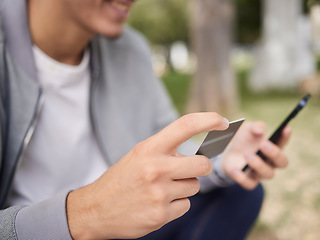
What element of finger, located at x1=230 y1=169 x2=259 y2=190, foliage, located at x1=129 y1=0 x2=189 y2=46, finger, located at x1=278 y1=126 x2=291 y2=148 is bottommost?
foliage, located at x1=129 y1=0 x2=189 y2=46

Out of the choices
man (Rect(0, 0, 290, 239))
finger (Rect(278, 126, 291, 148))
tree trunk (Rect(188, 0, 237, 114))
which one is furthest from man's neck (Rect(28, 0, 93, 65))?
tree trunk (Rect(188, 0, 237, 114))

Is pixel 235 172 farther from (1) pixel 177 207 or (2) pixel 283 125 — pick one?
(1) pixel 177 207

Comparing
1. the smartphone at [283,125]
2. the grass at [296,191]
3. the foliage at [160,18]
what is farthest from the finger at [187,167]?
the foliage at [160,18]

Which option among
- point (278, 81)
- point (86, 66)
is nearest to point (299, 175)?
point (86, 66)

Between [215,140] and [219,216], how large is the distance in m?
0.71

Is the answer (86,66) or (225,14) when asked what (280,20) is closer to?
(225,14)

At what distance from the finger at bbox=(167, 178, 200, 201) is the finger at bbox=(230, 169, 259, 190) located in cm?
64

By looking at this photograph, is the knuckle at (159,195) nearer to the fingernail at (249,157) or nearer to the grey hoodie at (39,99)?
the grey hoodie at (39,99)

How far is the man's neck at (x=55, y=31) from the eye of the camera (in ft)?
5.48

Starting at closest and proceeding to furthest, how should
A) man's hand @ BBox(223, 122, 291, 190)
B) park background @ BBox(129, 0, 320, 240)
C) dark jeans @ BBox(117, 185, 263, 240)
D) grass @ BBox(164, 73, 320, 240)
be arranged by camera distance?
man's hand @ BBox(223, 122, 291, 190) < dark jeans @ BBox(117, 185, 263, 240) < grass @ BBox(164, 73, 320, 240) < park background @ BBox(129, 0, 320, 240)

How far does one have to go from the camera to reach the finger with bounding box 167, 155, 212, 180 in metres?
0.91

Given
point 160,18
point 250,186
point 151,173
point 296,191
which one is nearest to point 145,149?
point 151,173

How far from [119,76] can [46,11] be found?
1.48 feet

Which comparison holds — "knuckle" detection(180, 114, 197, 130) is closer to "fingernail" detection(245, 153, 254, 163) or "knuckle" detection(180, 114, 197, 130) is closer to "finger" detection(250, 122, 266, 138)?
"fingernail" detection(245, 153, 254, 163)
